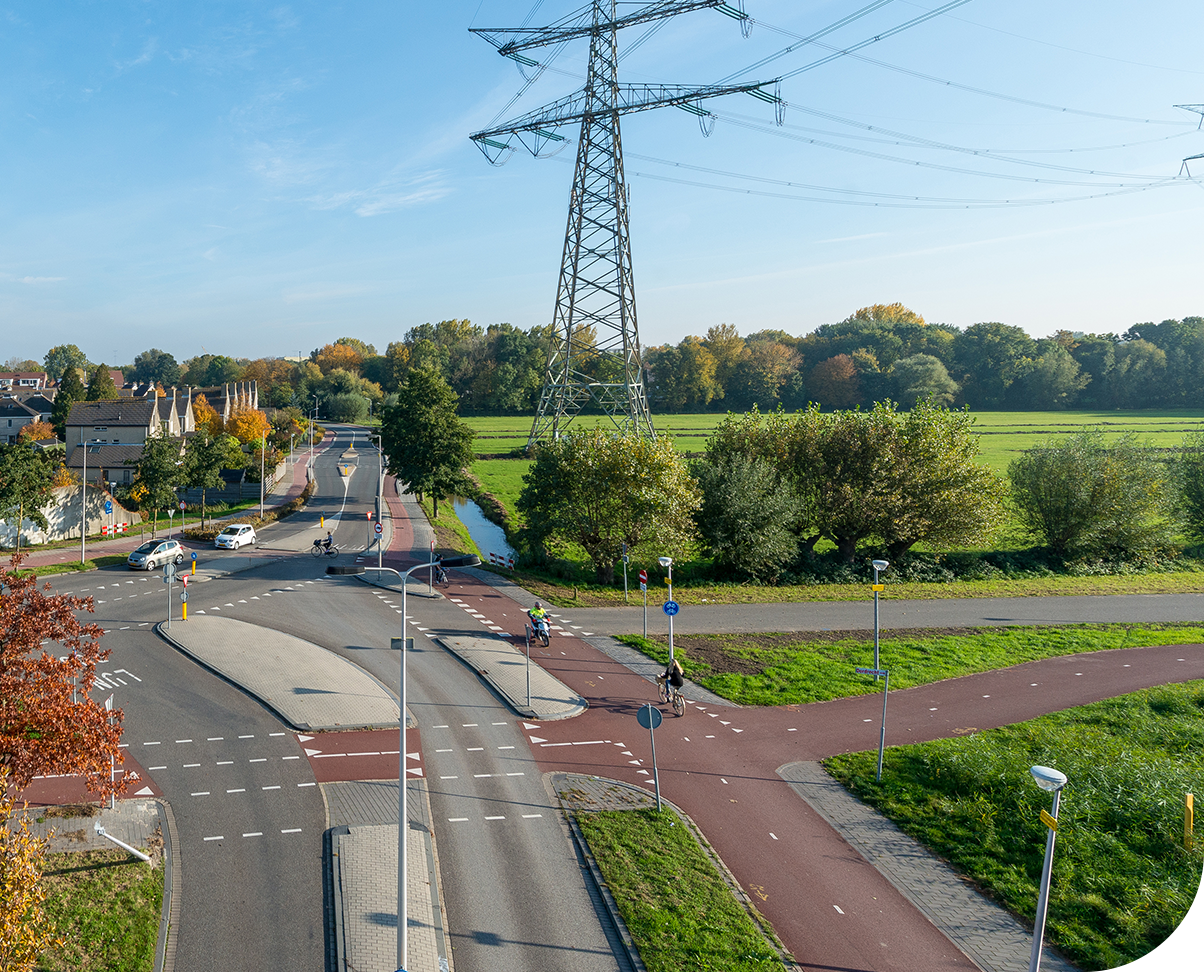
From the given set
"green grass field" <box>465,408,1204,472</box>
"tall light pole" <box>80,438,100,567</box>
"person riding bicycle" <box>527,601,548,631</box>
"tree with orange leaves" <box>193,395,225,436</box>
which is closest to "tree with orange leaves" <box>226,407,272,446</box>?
"tree with orange leaves" <box>193,395,225,436</box>

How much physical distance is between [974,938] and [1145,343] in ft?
473

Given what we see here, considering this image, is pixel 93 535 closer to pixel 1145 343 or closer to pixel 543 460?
pixel 543 460

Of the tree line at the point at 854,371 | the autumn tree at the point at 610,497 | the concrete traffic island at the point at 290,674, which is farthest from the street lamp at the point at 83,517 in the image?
the tree line at the point at 854,371

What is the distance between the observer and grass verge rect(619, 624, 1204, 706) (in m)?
22.0

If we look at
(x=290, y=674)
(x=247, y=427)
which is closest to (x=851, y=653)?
(x=290, y=674)

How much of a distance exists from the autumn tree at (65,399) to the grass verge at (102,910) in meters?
91.1

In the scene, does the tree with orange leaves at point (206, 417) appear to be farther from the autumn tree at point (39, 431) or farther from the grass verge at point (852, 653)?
the grass verge at point (852, 653)

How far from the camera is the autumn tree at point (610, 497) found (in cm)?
3269

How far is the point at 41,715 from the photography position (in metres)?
11.5

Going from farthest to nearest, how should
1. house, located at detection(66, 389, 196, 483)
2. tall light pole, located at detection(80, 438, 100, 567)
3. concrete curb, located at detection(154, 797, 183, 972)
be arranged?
house, located at detection(66, 389, 196, 483) → tall light pole, located at detection(80, 438, 100, 567) → concrete curb, located at detection(154, 797, 183, 972)

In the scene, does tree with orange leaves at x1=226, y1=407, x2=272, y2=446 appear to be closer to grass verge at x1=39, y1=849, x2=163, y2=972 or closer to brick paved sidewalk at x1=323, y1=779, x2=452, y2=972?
brick paved sidewalk at x1=323, y1=779, x2=452, y2=972

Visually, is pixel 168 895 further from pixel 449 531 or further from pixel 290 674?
pixel 449 531

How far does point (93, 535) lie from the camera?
43.2 metres

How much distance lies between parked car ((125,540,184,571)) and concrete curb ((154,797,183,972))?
77.0ft
